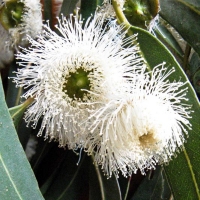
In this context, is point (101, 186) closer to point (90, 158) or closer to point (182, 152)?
point (90, 158)

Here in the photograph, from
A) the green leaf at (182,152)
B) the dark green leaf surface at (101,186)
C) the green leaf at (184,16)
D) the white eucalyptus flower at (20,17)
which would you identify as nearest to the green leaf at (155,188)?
the dark green leaf surface at (101,186)

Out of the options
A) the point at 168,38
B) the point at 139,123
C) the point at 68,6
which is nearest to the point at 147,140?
the point at 139,123

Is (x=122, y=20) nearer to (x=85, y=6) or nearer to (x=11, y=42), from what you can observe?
(x=85, y=6)

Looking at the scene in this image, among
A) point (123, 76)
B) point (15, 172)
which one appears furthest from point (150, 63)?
point (15, 172)

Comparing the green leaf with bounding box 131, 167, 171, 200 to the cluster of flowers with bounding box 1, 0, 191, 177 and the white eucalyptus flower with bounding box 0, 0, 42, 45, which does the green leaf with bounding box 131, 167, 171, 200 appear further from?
the white eucalyptus flower with bounding box 0, 0, 42, 45

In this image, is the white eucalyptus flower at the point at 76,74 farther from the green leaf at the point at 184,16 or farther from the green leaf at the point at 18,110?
the green leaf at the point at 184,16

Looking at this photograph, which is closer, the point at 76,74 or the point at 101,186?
the point at 76,74

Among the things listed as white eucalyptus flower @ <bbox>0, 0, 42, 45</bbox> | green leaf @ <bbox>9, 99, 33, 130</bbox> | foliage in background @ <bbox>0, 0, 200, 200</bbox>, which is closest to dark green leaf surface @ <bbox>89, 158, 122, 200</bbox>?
foliage in background @ <bbox>0, 0, 200, 200</bbox>
